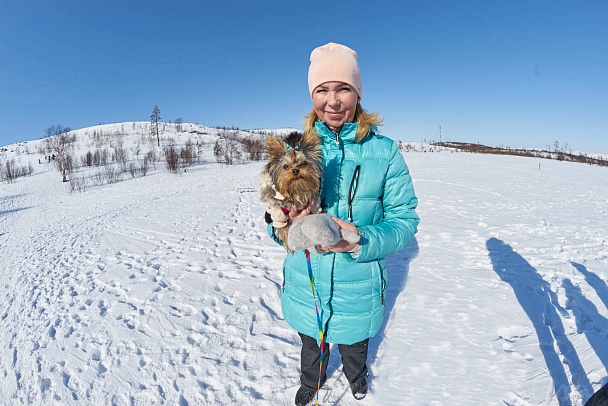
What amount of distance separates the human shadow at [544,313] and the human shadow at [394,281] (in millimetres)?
1435

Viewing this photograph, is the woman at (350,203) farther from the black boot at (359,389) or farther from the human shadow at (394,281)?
the human shadow at (394,281)

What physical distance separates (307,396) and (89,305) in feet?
13.3

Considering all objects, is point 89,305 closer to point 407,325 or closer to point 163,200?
point 407,325

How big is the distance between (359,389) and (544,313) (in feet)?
9.43

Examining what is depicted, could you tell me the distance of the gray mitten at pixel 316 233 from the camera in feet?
4.48

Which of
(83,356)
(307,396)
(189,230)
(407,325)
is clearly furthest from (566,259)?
(189,230)

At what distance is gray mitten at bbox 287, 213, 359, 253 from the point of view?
1.37 metres

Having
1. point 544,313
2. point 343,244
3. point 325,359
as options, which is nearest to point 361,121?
point 343,244

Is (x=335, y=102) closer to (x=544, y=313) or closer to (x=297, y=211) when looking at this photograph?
(x=297, y=211)

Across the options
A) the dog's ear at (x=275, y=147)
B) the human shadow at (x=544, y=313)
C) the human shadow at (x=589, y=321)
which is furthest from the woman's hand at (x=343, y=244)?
the human shadow at (x=589, y=321)

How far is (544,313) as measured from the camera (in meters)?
3.63

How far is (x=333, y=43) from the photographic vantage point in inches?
75.0

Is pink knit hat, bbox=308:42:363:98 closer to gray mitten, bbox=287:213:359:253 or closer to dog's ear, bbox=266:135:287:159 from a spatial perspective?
dog's ear, bbox=266:135:287:159

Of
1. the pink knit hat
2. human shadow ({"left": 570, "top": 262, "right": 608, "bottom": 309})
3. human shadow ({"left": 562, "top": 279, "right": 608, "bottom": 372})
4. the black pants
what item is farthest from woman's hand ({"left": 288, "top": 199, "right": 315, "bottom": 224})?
human shadow ({"left": 570, "top": 262, "right": 608, "bottom": 309})
